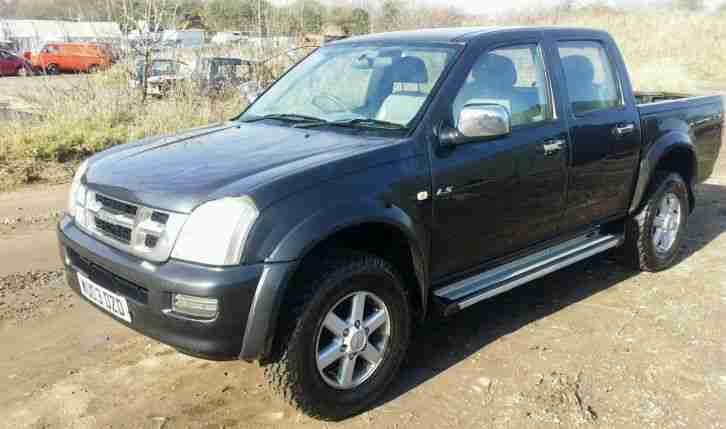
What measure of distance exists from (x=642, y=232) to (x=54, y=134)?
7.56 meters

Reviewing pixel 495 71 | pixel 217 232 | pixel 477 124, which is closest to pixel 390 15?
pixel 495 71

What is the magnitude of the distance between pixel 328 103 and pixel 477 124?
100cm

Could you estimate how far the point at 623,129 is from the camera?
14.8 feet

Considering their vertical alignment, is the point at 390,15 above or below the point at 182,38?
above

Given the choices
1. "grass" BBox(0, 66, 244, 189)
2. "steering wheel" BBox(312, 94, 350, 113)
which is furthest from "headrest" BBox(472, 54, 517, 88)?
"grass" BBox(0, 66, 244, 189)

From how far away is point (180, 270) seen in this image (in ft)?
8.44

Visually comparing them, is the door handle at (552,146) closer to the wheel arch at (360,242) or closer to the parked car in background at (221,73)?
the wheel arch at (360,242)

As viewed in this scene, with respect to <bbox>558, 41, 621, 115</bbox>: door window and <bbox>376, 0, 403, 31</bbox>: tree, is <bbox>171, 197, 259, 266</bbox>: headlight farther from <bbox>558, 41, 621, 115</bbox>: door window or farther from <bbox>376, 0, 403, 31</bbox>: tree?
<bbox>376, 0, 403, 31</bbox>: tree

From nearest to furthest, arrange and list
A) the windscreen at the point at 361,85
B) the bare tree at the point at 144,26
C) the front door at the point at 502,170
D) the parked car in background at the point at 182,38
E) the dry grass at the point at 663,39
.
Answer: the front door at the point at 502,170, the windscreen at the point at 361,85, the bare tree at the point at 144,26, the parked car in background at the point at 182,38, the dry grass at the point at 663,39

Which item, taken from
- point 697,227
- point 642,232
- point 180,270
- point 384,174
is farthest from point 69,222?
point 697,227

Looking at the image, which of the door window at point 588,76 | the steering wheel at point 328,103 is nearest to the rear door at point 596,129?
the door window at point 588,76

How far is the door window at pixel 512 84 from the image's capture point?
3.61m

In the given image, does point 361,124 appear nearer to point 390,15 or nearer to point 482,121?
point 482,121

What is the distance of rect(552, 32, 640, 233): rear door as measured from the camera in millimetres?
4172
